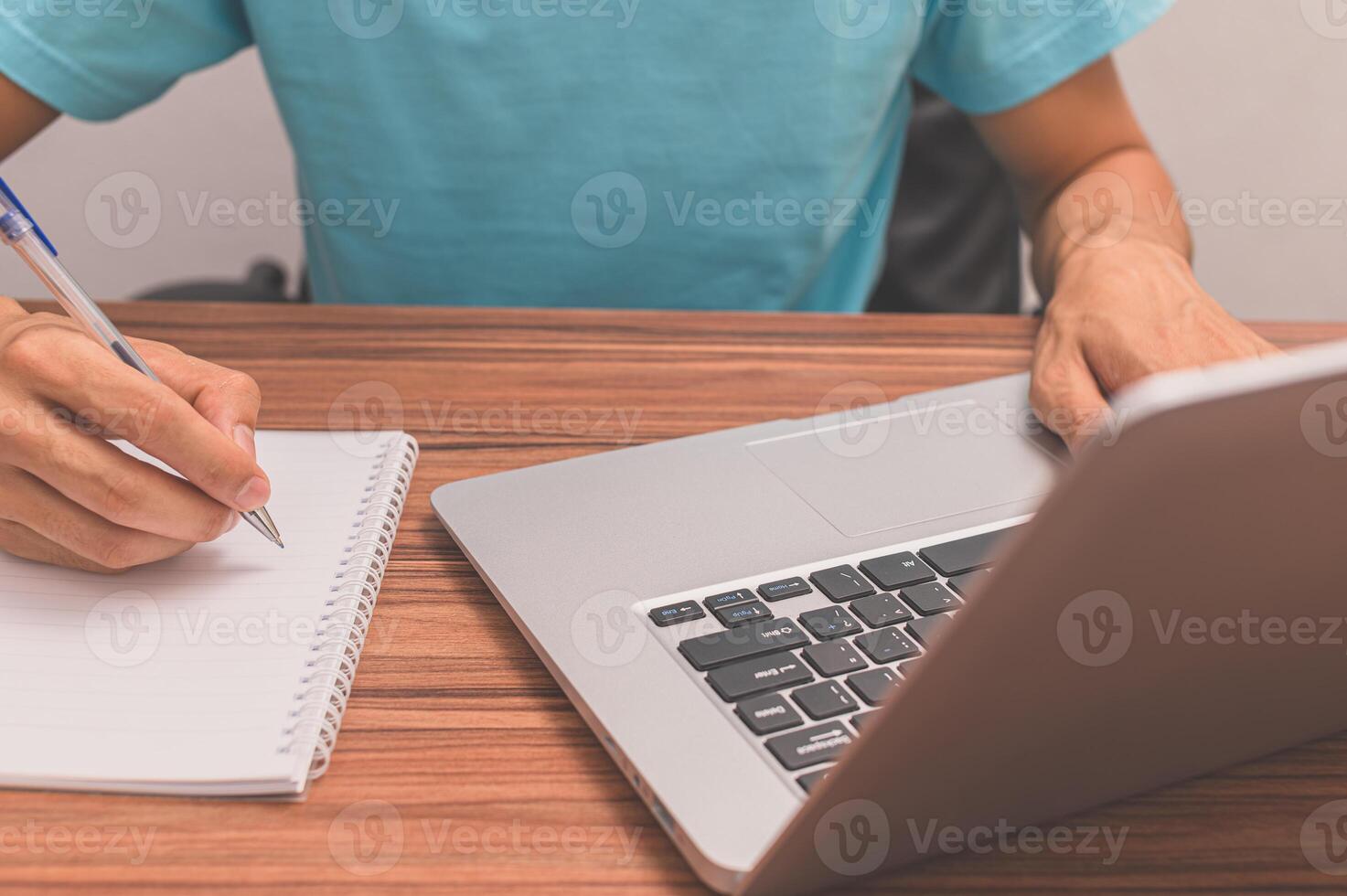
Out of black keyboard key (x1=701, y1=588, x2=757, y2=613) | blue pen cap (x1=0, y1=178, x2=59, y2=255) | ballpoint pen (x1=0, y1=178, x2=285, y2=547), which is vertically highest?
blue pen cap (x1=0, y1=178, x2=59, y2=255)

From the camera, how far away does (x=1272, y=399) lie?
0.21 metres

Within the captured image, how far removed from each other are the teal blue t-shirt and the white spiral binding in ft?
1.04

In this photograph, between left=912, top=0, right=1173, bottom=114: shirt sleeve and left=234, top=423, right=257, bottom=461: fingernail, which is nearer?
left=234, top=423, right=257, bottom=461: fingernail

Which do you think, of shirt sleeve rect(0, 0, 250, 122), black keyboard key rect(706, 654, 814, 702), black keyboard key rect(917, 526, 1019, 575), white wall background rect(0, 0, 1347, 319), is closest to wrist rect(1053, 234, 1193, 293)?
black keyboard key rect(917, 526, 1019, 575)

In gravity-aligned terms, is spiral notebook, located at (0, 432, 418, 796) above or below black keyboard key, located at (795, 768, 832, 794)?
below

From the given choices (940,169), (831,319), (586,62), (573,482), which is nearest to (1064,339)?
(831,319)

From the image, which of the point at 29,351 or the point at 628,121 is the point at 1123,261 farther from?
the point at 29,351

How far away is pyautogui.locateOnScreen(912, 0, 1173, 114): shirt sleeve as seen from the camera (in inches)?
28.9

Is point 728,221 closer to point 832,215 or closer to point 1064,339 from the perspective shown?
point 832,215

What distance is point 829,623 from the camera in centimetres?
37

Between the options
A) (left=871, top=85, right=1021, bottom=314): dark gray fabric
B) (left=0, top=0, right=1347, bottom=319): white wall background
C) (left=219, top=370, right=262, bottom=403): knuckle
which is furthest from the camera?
(left=0, top=0, right=1347, bottom=319): white wall background

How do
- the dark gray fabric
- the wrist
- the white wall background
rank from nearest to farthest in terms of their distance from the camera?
the wrist < the dark gray fabric < the white wall background

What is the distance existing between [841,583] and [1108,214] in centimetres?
44

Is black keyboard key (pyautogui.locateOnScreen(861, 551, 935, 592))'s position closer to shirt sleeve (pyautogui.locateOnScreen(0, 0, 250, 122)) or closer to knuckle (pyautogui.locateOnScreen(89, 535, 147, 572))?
knuckle (pyautogui.locateOnScreen(89, 535, 147, 572))
